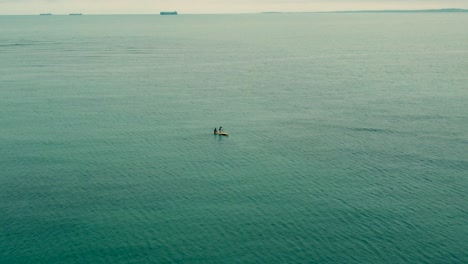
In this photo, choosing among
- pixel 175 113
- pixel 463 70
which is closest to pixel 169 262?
pixel 175 113

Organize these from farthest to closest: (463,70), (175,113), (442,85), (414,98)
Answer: (463,70) < (442,85) < (414,98) < (175,113)

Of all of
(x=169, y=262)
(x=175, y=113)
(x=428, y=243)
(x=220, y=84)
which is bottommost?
(x=169, y=262)

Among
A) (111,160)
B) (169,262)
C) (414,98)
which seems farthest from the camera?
(414,98)

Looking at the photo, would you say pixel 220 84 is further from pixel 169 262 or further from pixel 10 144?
pixel 169 262

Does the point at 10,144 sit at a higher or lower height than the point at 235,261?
higher

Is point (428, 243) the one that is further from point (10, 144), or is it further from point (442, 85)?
point (442, 85)

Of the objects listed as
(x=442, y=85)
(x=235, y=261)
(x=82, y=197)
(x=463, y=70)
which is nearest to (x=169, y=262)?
(x=235, y=261)

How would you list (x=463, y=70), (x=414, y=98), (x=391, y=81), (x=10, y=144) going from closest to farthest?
1. (x=10, y=144)
2. (x=414, y=98)
3. (x=391, y=81)
4. (x=463, y=70)

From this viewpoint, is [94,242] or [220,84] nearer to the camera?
[94,242]

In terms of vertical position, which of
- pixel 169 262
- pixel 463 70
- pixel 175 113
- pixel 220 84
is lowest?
pixel 169 262
